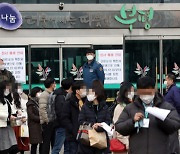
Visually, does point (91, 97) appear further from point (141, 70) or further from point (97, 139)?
point (141, 70)

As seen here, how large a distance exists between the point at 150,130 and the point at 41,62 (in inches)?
440

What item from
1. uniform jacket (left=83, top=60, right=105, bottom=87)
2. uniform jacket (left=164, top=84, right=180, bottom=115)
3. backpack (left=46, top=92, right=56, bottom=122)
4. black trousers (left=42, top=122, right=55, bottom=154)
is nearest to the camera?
uniform jacket (left=164, top=84, right=180, bottom=115)

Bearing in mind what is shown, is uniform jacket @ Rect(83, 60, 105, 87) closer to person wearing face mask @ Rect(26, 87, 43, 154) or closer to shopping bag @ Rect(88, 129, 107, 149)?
person wearing face mask @ Rect(26, 87, 43, 154)

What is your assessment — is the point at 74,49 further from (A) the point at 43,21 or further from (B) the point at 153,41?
(B) the point at 153,41

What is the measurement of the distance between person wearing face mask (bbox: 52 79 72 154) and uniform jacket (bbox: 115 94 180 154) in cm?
378

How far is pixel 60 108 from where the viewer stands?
9414 mm

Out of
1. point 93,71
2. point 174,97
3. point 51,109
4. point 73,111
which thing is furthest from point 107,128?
point 93,71

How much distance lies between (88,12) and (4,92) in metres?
8.81

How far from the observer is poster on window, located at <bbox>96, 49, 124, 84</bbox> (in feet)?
52.6

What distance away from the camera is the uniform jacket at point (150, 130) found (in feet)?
17.6

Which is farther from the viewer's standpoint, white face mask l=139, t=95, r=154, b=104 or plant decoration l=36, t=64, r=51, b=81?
plant decoration l=36, t=64, r=51, b=81

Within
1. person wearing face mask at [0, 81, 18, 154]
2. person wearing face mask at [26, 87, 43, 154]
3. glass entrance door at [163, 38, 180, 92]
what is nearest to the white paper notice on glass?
person wearing face mask at [0, 81, 18, 154]

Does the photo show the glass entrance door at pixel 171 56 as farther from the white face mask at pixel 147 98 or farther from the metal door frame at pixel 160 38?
the white face mask at pixel 147 98

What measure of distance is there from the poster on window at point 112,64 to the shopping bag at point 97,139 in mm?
8634
